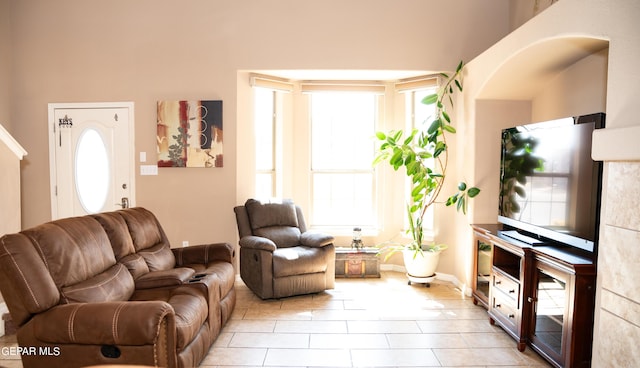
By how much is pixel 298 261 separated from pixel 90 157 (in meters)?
2.77

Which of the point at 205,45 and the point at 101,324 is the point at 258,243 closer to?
the point at 101,324

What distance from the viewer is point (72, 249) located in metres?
2.31

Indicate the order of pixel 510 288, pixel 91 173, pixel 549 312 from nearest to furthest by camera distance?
pixel 549 312
pixel 510 288
pixel 91 173

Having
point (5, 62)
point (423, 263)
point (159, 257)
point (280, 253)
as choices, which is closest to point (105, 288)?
point (159, 257)

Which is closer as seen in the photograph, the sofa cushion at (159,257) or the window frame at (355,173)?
the sofa cushion at (159,257)

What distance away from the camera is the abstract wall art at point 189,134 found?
178 inches

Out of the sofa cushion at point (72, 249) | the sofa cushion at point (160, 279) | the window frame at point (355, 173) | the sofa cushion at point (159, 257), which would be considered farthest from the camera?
the window frame at point (355, 173)

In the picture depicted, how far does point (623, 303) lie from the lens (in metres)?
2.05

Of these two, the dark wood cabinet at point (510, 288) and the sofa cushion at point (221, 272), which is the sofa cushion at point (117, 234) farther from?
the dark wood cabinet at point (510, 288)

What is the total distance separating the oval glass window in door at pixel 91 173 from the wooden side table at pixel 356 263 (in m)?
2.89

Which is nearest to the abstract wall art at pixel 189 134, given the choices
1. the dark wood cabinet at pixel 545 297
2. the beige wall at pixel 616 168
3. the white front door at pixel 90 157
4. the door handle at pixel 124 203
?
the white front door at pixel 90 157

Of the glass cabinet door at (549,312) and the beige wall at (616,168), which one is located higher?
the beige wall at (616,168)

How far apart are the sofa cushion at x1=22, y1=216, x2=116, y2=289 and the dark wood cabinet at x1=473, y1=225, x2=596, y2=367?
291cm

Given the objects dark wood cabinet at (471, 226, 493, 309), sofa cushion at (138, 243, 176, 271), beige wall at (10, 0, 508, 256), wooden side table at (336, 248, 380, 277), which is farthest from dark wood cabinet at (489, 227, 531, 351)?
sofa cushion at (138, 243, 176, 271)
